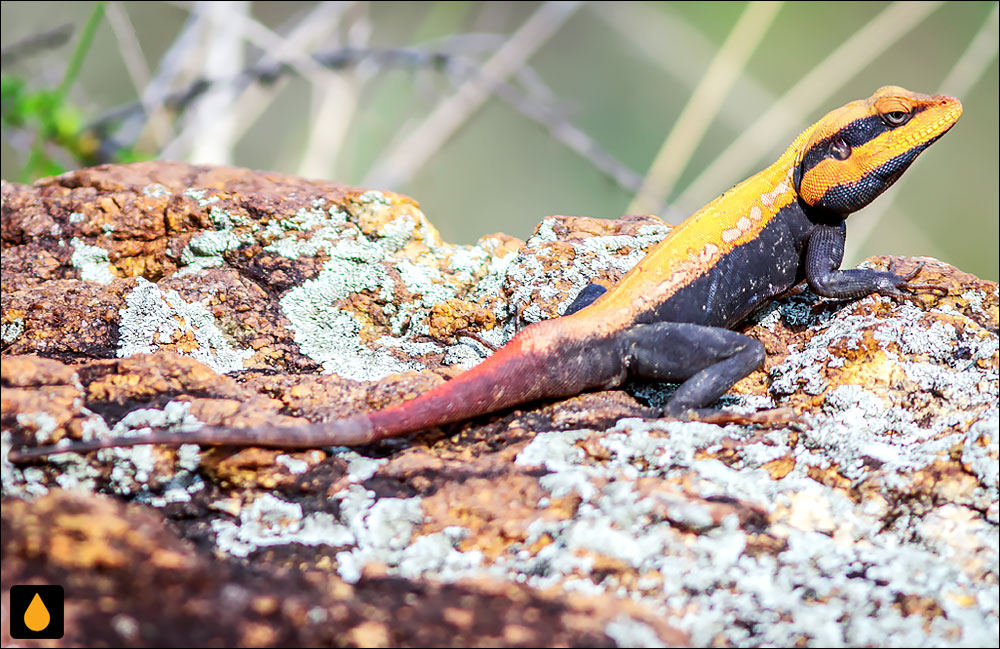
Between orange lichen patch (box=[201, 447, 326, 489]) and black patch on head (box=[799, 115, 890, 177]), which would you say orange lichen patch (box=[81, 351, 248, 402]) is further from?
Answer: black patch on head (box=[799, 115, 890, 177])

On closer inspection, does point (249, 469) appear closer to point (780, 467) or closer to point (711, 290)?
point (780, 467)

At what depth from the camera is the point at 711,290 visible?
2.70 m

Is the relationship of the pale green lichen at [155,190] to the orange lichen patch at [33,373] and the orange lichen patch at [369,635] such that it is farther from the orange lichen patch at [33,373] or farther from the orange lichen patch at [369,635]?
the orange lichen patch at [369,635]

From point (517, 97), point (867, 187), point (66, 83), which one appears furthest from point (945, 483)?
point (66, 83)

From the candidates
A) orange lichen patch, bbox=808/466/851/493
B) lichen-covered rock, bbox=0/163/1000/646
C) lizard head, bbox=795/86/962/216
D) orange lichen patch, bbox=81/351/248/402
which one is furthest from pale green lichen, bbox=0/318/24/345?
lizard head, bbox=795/86/962/216

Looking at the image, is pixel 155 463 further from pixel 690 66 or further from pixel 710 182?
pixel 690 66

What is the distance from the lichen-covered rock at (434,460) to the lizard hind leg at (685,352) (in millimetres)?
122

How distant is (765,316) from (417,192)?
3.44m

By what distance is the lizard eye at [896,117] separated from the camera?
2.82 m

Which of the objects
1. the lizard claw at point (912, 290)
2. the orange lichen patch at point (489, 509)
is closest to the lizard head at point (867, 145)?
the lizard claw at point (912, 290)

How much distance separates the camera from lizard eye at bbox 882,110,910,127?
9.27 feet

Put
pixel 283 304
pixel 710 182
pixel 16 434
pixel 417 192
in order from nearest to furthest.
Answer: pixel 16 434
pixel 283 304
pixel 710 182
pixel 417 192

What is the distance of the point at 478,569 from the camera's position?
1.70m

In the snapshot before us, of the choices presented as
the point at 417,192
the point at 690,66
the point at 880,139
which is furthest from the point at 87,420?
the point at 690,66
